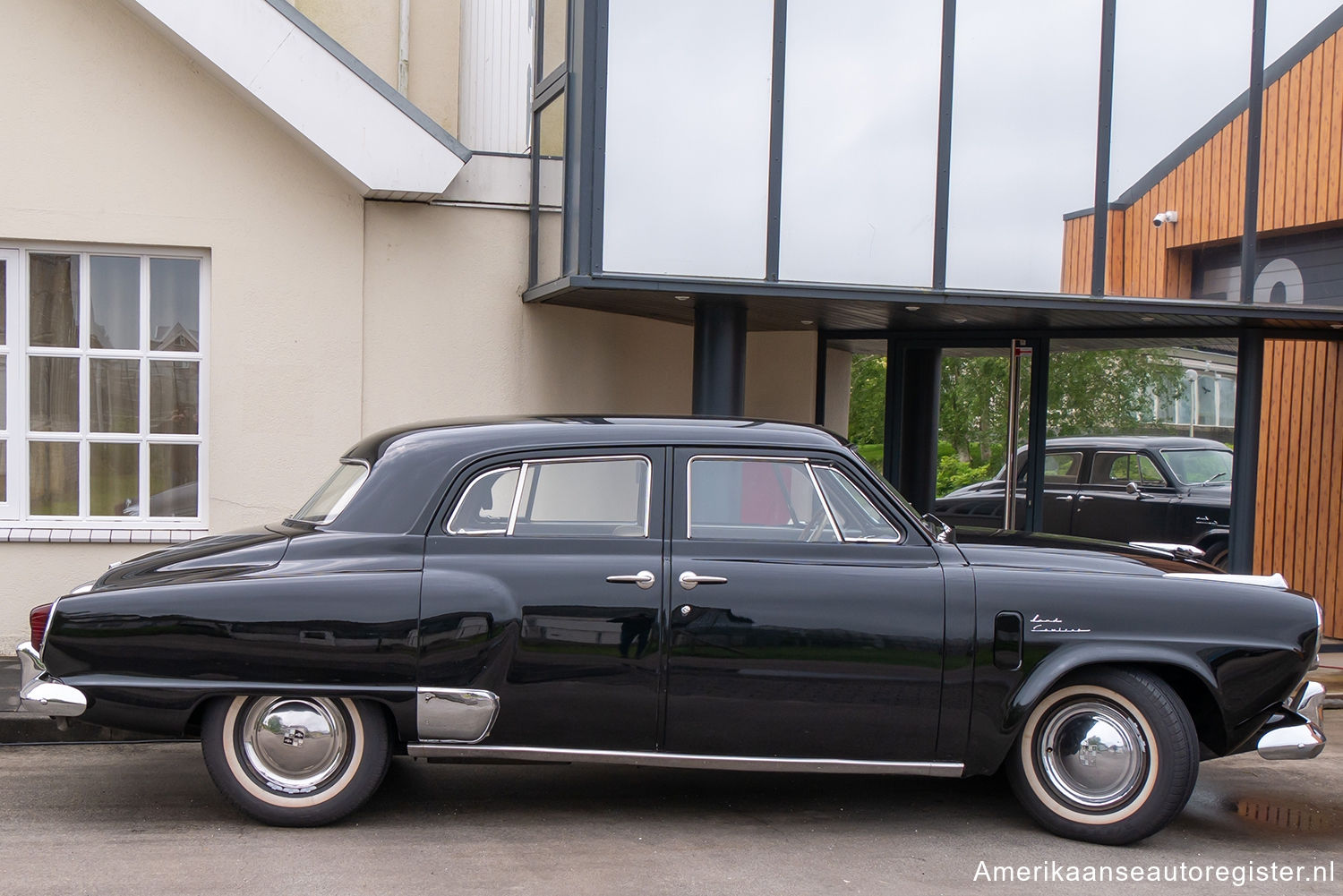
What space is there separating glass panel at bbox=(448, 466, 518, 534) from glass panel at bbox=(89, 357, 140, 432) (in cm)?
418

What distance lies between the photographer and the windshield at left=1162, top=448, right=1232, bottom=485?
8.73 metres

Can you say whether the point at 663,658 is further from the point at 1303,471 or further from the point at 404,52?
the point at 1303,471

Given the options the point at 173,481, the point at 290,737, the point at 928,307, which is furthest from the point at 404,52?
the point at 290,737

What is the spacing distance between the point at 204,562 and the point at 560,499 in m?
1.45

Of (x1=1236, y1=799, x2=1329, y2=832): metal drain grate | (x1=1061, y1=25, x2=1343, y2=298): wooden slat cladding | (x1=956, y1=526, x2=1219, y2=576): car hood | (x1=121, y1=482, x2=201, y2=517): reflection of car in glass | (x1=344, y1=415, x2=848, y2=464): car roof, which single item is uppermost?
(x1=1061, y1=25, x2=1343, y2=298): wooden slat cladding

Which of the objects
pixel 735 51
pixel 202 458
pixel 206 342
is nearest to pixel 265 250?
pixel 206 342

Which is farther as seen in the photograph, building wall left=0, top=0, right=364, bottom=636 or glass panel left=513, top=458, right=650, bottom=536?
building wall left=0, top=0, right=364, bottom=636

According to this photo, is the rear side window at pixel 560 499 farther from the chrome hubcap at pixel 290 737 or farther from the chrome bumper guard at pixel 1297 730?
the chrome bumper guard at pixel 1297 730

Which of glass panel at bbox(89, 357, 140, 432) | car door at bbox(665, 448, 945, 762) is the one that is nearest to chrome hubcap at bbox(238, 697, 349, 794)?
car door at bbox(665, 448, 945, 762)

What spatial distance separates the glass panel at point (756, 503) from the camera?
4738 millimetres

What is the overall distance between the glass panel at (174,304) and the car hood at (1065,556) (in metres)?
5.40

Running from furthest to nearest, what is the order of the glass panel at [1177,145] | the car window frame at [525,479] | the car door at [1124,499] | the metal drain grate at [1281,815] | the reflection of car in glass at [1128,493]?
the car door at [1124,499] → the reflection of car in glass at [1128,493] → the glass panel at [1177,145] → the metal drain grate at [1281,815] → the car window frame at [525,479]

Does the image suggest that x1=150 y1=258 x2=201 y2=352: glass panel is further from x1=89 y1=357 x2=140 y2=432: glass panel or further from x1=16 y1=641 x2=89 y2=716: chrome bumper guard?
x1=16 y1=641 x2=89 y2=716: chrome bumper guard

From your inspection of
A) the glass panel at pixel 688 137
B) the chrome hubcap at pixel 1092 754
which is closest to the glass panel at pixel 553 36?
the glass panel at pixel 688 137
